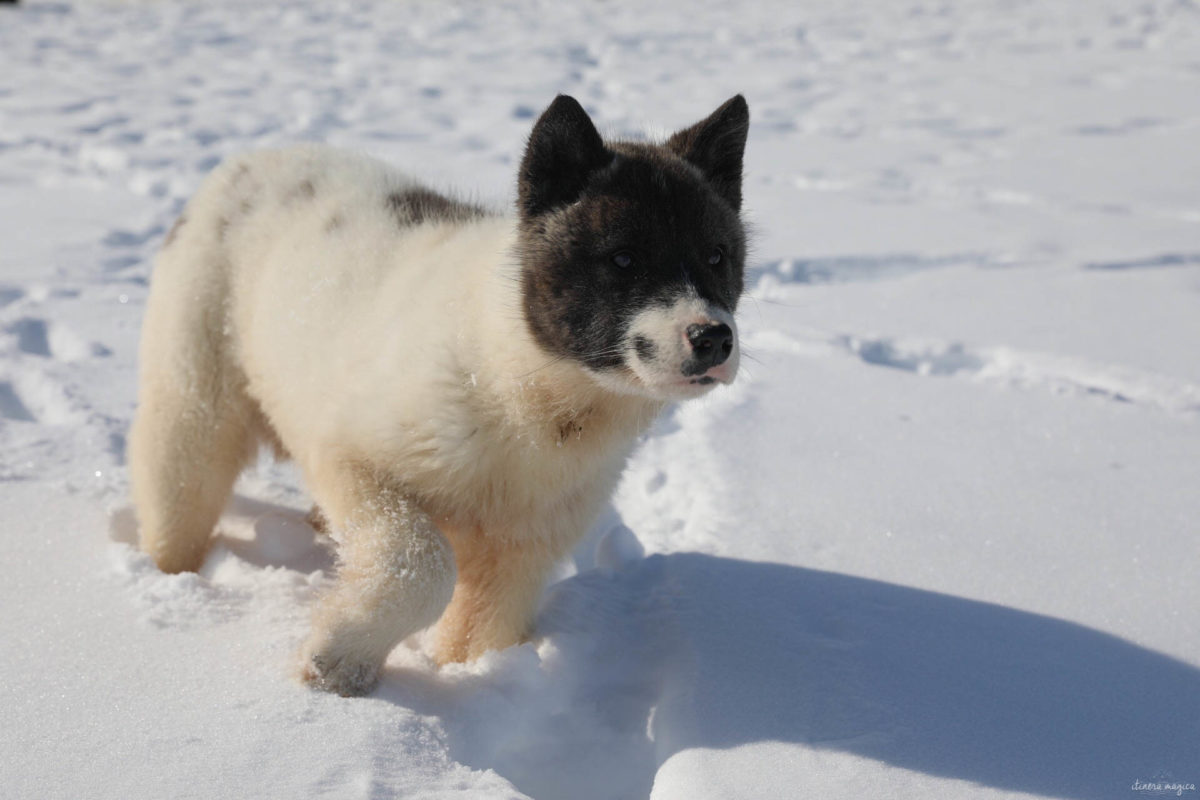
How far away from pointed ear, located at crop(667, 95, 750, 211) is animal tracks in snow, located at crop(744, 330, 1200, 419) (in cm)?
229

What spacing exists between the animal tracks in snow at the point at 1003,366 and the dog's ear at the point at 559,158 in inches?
109

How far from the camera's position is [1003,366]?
5.37 meters

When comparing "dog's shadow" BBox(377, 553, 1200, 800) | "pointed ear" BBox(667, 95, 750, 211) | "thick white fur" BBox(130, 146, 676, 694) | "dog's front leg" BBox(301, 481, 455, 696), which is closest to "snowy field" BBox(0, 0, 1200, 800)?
"dog's shadow" BBox(377, 553, 1200, 800)

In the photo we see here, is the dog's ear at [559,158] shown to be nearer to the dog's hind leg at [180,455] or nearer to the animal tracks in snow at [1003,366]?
the dog's hind leg at [180,455]

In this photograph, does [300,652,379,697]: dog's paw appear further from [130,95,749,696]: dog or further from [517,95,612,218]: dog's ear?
[517,95,612,218]: dog's ear

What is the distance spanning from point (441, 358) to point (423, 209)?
83cm

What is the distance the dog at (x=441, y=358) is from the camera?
9.25 feet

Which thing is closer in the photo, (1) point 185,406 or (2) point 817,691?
(2) point 817,691

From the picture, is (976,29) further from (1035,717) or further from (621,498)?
(1035,717)

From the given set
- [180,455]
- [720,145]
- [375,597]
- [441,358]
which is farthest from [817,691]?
[180,455]

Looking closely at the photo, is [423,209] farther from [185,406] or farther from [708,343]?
[708,343]

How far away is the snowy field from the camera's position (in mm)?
2652

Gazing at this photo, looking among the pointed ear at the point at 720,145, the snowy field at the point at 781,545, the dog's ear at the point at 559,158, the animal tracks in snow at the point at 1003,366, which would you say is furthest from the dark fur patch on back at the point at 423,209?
the animal tracks in snow at the point at 1003,366

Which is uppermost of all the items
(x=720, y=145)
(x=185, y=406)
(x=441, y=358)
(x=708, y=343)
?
(x=720, y=145)
